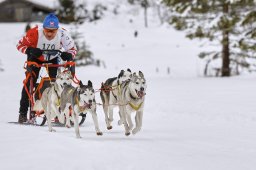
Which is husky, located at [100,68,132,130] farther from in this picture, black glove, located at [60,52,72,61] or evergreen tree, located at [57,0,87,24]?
evergreen tree, located at [57,0,87,24]

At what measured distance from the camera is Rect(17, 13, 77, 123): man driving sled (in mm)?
7809

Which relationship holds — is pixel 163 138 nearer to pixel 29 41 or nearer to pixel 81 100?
pixel 81 100

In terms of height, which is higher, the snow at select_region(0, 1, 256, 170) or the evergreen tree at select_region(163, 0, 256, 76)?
the evergreen tree at select_region(163, 0, 256, 76)

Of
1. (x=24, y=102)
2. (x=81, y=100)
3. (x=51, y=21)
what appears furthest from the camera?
(x=24, y=102)

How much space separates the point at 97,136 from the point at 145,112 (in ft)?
15.5

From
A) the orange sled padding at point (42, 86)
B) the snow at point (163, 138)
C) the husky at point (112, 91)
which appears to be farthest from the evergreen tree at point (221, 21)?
the orange sled padding at point (42, 86)

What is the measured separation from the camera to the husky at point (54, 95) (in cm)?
720

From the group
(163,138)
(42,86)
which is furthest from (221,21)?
(163,138)

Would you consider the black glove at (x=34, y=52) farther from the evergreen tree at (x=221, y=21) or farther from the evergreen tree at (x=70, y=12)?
the evergreen tree at (x=70, y=12)

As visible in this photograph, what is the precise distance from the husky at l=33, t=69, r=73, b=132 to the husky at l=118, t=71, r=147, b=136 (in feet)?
3.13

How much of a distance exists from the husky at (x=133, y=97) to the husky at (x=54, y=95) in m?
0.95

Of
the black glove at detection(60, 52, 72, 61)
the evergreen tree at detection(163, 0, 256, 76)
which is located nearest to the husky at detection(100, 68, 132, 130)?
the black glove at detection(60, 52, 72, 61)

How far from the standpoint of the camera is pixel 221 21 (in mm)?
20641

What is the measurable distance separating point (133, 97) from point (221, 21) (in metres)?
14.8
